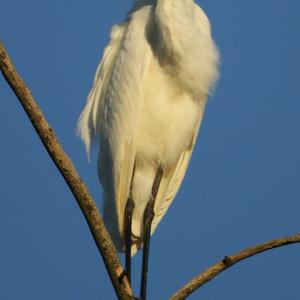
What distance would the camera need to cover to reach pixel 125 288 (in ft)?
9.63

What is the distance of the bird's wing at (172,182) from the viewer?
4.05 meters

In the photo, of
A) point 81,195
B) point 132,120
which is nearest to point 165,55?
point 132,120

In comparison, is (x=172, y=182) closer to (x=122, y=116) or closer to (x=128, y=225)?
(x=128, y=225)

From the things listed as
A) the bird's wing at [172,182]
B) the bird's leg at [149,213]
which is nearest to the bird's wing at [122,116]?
the bird's leg at [149,213]

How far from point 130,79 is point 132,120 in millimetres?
218

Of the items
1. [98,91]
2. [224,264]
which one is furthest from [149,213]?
[224,264]

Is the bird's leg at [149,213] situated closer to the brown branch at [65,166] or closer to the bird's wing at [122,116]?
the bird's wing at [122,116]

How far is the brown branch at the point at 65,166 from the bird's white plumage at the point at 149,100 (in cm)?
95

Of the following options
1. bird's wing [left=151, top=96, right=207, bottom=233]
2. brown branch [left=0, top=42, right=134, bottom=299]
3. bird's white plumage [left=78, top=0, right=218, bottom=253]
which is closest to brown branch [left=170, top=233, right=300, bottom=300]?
brown branch [left=0, top=42, right=134, bottom=299]

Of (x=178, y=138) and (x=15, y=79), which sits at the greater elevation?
(x=15, y=79)

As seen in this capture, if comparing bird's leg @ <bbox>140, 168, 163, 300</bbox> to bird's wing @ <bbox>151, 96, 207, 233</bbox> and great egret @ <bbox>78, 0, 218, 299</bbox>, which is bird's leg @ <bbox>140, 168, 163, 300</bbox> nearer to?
great egret @ <bbox>78, 0, 218, 299</bbox>

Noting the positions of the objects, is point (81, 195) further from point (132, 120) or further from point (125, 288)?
point (132, 120)

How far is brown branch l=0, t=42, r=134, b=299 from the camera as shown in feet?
8.73

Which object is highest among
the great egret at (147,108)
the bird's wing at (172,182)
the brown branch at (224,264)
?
the great egret at (147,108)
